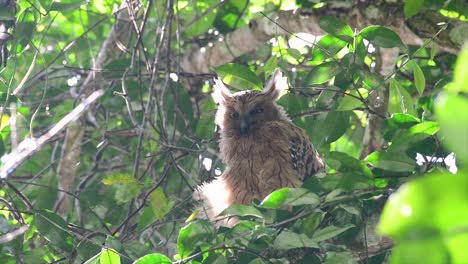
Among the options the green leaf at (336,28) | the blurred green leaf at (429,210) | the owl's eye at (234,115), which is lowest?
the owl's eye at (234,115)

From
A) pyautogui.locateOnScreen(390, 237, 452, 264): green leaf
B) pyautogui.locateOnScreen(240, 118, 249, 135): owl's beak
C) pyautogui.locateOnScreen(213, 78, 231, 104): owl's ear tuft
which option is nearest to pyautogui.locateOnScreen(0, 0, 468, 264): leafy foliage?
pyautogui.locateOnScreen(390, 237, 452, 264): green leaf

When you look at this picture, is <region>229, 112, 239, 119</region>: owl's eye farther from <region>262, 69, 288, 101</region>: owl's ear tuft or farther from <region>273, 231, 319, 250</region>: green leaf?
<region>273, 231, 319, 250</region>: green leaf

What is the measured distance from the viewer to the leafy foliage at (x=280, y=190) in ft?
2.59

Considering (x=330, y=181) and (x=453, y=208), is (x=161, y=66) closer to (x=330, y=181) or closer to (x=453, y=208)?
(x=330, y=181)

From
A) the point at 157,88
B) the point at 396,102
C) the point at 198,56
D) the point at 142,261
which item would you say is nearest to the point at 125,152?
the point at 157,88

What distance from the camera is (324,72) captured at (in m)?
3.31

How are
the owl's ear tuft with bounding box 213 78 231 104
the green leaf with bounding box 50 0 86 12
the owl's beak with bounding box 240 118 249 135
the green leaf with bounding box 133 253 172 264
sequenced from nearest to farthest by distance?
1. the green leaf with bounding box 133 253 172 264
2. the green leaf with bounding box 50 0 86 12
3. the owl's beak with bounding box 240 118 249 135
4. the owl's ear tuft with bounding box 213 78 231 104

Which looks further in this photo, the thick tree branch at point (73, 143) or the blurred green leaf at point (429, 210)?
the thick tree branch at point (73, 143)

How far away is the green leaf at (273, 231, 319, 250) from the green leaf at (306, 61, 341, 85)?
0.98 meters

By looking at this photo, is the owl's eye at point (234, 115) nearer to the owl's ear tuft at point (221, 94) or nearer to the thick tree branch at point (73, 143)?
the owl's ear tuft at point (221, 94)

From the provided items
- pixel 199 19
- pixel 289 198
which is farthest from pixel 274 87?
pixel 289 198

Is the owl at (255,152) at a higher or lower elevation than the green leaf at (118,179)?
lower

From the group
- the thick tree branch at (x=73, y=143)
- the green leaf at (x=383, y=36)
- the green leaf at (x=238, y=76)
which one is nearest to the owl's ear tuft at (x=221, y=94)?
the thick tree branch at (x=73, y=143)

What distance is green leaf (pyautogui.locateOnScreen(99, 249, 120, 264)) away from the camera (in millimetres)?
2486
